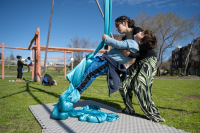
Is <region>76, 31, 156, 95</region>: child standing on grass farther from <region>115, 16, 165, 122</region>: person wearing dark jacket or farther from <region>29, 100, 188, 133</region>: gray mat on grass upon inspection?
<region>29, 100, 188, 133</region>: gray mat on grass

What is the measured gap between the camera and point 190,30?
23.6 meters

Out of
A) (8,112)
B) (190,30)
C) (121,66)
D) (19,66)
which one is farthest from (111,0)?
(190,30)

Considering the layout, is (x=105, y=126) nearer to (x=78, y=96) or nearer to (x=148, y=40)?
(x=78, y=96)

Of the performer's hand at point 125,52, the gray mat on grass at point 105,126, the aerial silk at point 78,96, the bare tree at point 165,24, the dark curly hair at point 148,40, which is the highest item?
the bare tree at point 165,24

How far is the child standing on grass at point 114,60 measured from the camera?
93.6 inches

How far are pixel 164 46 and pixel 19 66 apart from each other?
21861 mm

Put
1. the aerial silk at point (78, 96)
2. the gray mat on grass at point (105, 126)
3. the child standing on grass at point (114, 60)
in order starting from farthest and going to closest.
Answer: the aerial silk at point (78, 96) < the child standing on grass at point (114, 60) < the gray mat on grass at point (105, 126)

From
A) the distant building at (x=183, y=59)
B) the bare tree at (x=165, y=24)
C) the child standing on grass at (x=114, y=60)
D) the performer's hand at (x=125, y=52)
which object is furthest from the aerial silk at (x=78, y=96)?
the distant building at (x=183, y=59)

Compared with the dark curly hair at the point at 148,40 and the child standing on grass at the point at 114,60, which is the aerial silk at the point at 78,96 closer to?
the child standing on grass at the point at 114,60

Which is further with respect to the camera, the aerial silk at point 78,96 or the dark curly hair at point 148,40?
the aerial silk at point 78,96

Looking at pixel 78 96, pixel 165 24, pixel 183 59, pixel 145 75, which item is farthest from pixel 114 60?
pixel 183 59

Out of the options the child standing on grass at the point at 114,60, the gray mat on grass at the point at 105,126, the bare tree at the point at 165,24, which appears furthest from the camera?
the bare tree at the point at 165,24

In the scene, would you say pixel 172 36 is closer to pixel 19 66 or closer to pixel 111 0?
pixel 19 66

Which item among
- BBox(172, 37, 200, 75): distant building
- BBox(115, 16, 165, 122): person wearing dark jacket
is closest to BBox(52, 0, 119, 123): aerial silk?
BBox(115, 16, 165, 122): person wearing dark jacket
